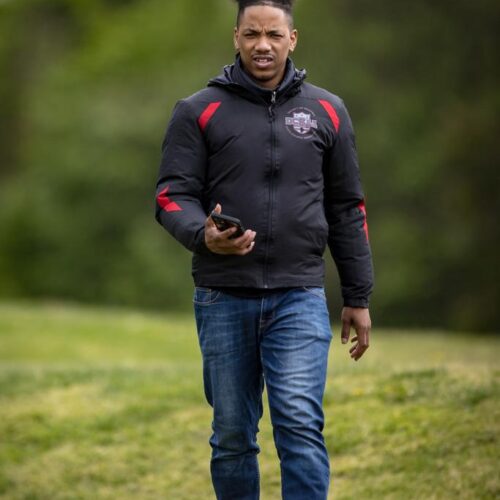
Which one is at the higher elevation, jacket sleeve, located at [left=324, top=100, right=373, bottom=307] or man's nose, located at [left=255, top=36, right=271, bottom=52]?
man's nose, located at [left=255, top=36, right=271, bottom=52]

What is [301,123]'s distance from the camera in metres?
5.16

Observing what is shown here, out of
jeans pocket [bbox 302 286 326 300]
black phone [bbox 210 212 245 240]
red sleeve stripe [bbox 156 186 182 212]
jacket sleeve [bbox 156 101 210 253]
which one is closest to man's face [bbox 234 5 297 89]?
jacket sleeve [bbox 156 101 210 253]

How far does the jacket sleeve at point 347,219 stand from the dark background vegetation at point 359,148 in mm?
28923

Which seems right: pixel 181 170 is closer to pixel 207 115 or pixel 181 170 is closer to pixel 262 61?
pixel 207 115

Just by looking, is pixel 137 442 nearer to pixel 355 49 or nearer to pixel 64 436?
pixel 64 436

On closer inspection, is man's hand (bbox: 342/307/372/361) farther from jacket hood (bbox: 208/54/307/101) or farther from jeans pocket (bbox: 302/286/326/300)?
jacket hood (bbox: 208/54/307/101)

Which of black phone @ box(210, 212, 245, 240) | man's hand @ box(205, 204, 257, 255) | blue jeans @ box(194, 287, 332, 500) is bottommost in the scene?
blue jeans @ box(194, 287, 332, 500)

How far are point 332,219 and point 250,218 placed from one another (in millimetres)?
449

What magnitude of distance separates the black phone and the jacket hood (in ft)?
2.15

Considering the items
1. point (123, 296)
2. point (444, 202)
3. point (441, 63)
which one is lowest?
point (123, 296)

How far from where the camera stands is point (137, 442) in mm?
8031

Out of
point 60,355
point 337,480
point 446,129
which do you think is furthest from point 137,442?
point 446,129

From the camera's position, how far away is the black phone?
475 cm

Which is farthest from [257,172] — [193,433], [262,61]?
[193,433]
